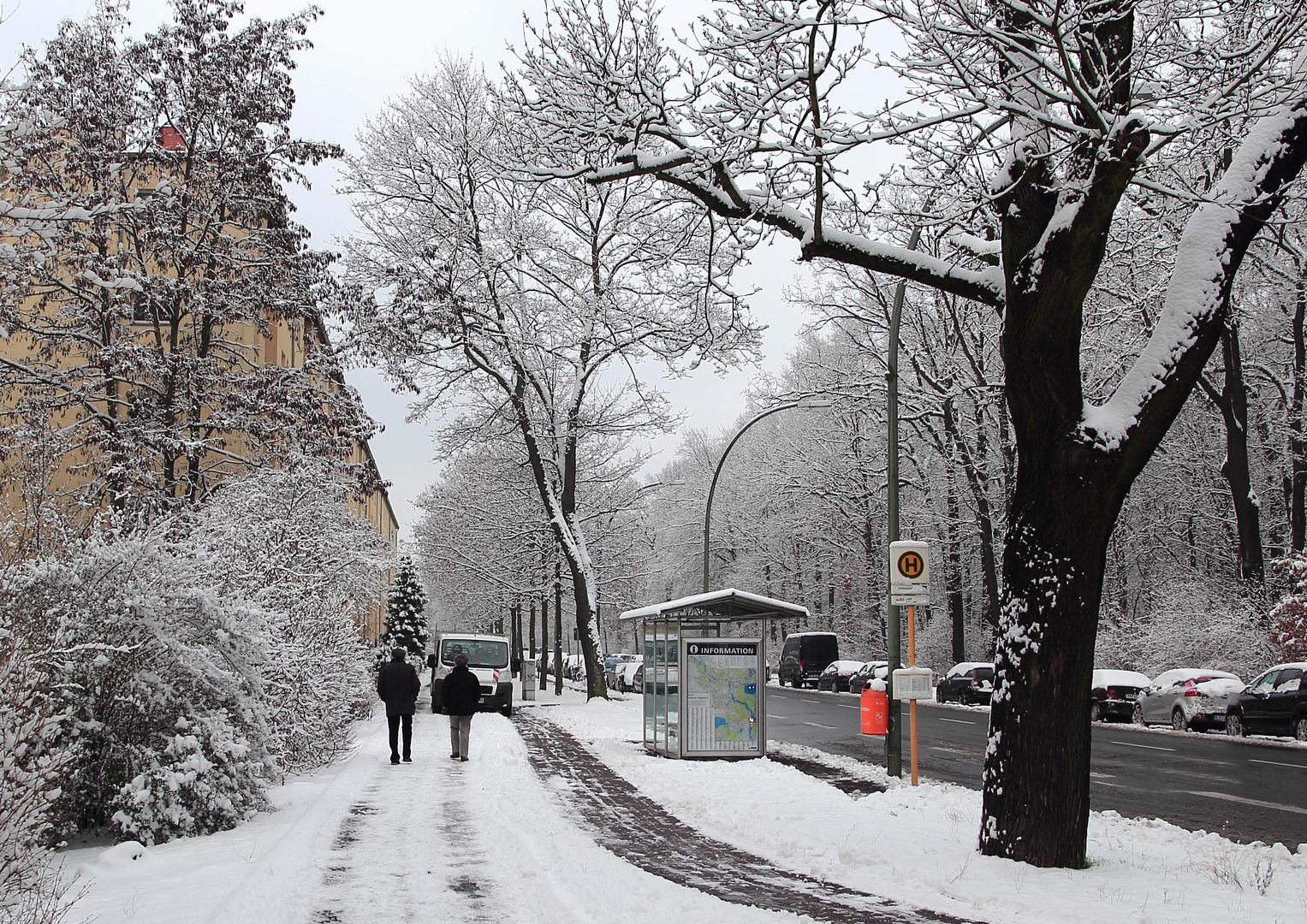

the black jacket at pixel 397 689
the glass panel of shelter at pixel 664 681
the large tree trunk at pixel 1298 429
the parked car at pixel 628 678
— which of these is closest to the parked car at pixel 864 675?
the parked car at pixel 628 678

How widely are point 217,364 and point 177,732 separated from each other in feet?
44.7

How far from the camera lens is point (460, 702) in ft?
52.3

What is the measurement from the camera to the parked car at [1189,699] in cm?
2459

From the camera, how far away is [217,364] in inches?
847

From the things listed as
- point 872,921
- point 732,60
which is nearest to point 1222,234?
point 732,60

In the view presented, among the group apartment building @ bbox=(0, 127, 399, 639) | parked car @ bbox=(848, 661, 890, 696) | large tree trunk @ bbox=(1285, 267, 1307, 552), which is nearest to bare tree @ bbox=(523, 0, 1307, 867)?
apartment building @ bbox=(0, 127, 399, 639)

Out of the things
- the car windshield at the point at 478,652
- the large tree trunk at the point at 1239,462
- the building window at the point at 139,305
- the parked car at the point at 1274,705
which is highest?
the building window at the point at 139,305

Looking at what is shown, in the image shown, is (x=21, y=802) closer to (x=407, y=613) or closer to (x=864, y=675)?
(x=864, y=675)

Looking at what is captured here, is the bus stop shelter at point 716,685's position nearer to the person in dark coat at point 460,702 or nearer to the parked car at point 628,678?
the person in dark coat at point 460,702

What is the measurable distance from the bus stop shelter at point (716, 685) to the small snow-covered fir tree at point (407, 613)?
32.4 metres

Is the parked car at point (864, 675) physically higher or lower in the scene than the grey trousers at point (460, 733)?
lower

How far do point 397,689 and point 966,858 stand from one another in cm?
926

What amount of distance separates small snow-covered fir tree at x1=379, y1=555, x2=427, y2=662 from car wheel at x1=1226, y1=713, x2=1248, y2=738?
3271 centimetres

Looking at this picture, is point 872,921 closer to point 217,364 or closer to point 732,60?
point 732,60
